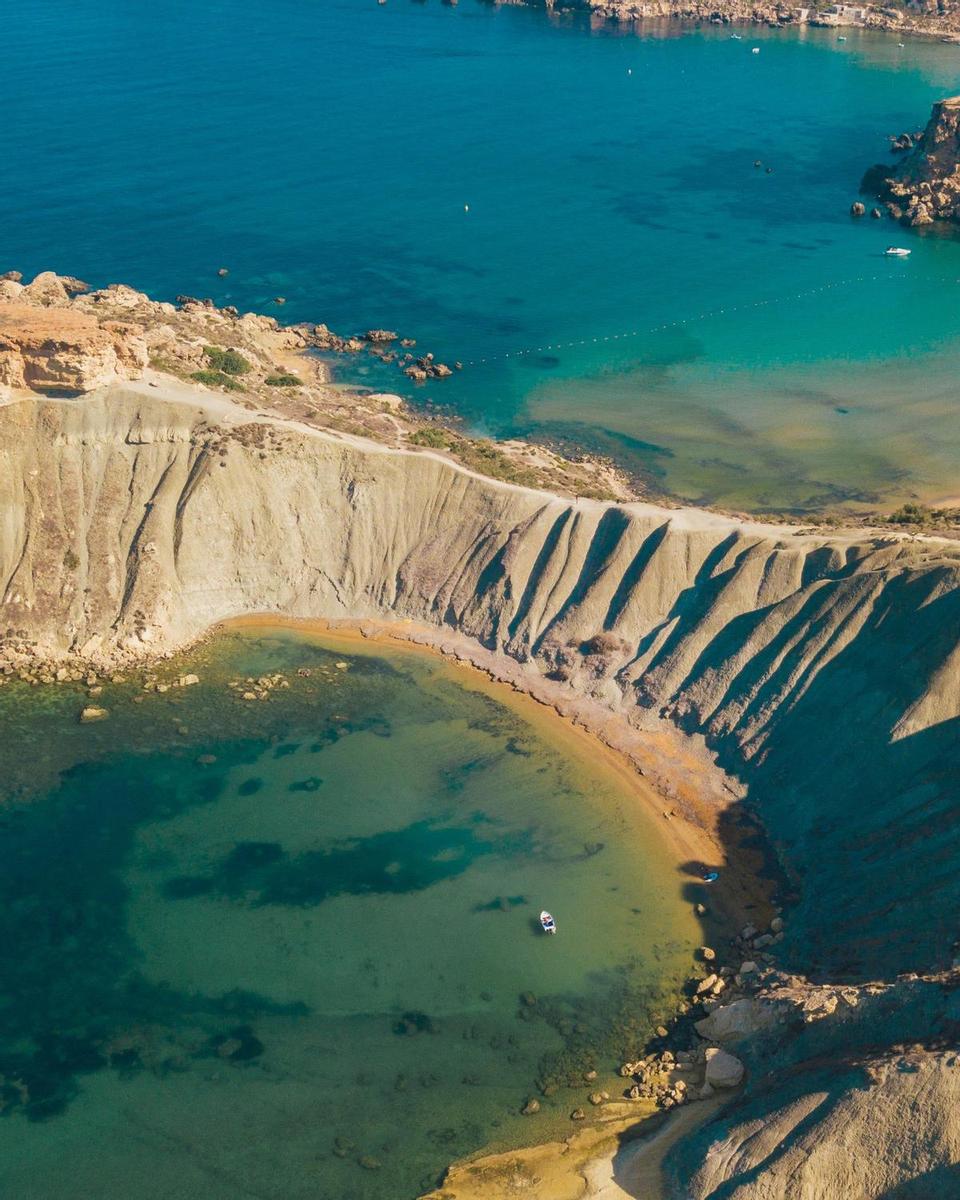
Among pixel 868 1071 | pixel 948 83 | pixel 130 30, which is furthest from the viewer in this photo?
pixel 130 30

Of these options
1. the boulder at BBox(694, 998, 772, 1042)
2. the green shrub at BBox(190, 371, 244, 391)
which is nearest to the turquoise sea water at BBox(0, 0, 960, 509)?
the green shrub at BBox(190, 371, 244, 391)

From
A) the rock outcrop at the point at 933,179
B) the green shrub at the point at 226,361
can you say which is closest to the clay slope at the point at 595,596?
the green shrub at the point at 226,361

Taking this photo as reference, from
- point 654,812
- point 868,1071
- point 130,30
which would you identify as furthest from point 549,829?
point 130,30

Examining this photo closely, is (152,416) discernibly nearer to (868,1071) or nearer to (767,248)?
(868,1071)

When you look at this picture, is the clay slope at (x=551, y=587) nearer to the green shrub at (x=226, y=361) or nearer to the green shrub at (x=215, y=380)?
the green shrub at (x=215, y=380)

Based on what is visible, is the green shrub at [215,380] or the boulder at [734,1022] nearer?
the boulder at [734,1022]

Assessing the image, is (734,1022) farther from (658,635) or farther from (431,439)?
(431,439)
